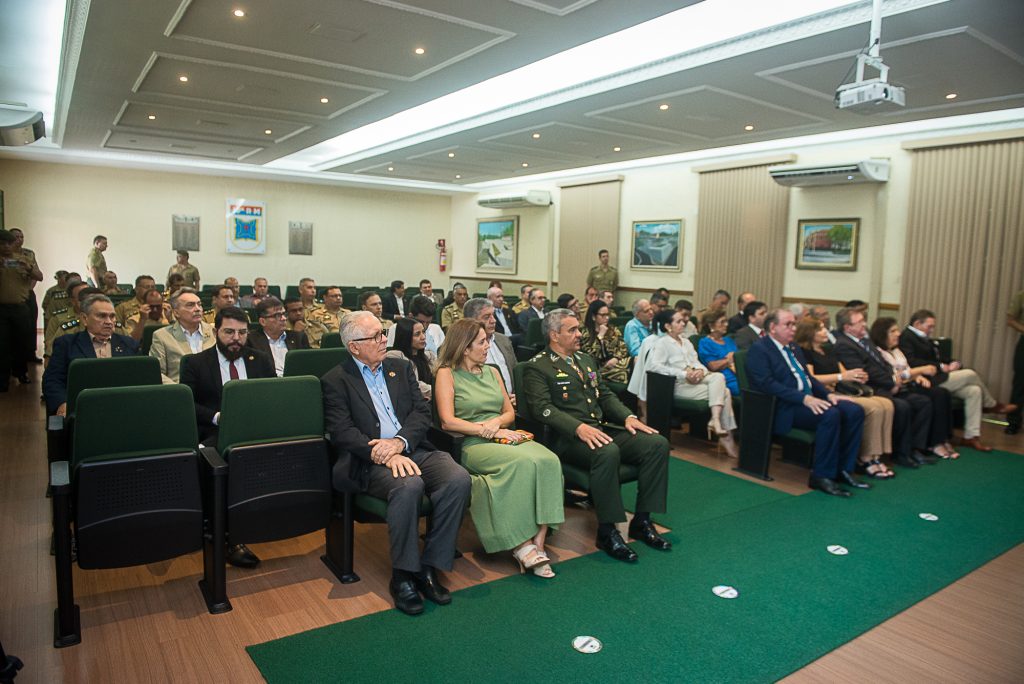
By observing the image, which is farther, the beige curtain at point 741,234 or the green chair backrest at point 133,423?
the beige curtain at point 741,234

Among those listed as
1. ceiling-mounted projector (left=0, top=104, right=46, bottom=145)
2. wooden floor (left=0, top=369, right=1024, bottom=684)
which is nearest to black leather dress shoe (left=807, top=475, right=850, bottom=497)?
wooden floor (left=0, top=369, right=1024, bottom=684)

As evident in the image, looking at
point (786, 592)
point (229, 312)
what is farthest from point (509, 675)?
point (229, 312)

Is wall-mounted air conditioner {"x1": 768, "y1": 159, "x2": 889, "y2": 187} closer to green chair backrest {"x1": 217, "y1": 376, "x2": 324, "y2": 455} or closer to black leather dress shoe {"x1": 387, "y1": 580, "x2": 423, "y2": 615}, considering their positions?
green chair backrest {"x1": 217, "y1": 376, "x2": 324, "y2": 455}

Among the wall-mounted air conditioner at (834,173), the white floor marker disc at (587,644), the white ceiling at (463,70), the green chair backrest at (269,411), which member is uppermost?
the white ceiling at (463,70)

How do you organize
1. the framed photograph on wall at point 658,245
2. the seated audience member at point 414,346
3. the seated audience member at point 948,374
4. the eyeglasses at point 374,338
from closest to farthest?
the eyeglasses at point 374,338 → the seated audience member at point 414,346 → the seated audience member at point 948,374 → the framed photograph on wall at point 658,245

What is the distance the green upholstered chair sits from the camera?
2771 mm

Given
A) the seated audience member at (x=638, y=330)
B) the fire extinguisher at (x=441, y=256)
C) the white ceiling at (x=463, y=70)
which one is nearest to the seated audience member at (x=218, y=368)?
the white ceiling at (x=463, y=70)

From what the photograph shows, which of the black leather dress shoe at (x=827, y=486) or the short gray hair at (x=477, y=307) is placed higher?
the short gray hair at (x=477, y=307)

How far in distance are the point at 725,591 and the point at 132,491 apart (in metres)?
2.82

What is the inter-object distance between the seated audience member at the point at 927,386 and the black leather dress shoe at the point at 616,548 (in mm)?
3762

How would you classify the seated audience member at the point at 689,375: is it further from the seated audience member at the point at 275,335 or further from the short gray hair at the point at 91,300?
Answer: the short gray hair at the point at 91,300

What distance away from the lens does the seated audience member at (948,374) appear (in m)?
6.53

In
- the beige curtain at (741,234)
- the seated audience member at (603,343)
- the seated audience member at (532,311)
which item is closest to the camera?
the seated audience member at (603,343)

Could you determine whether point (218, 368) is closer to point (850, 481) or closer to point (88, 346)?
point (88, 346)
